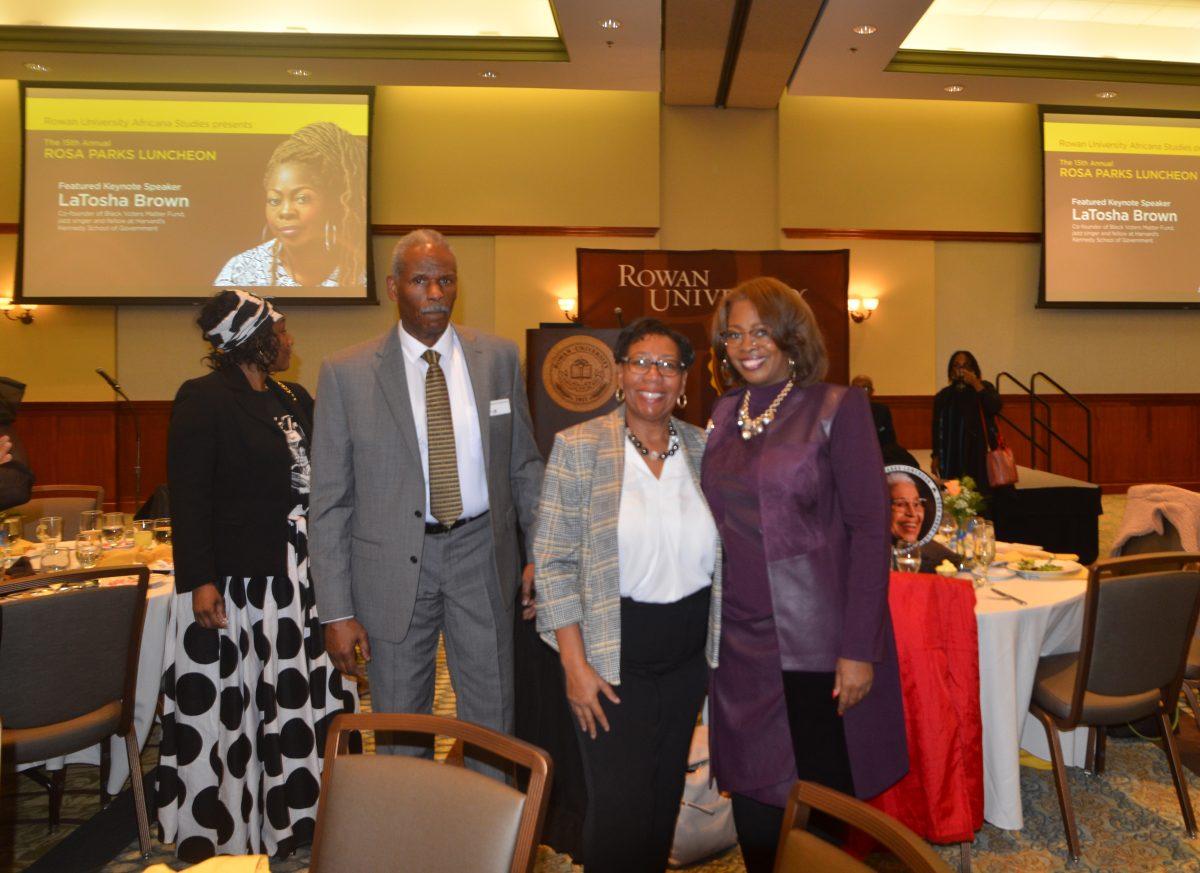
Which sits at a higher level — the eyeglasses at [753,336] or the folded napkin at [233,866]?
the eyeglasses at [753,336]

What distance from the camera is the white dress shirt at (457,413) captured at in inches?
93.2

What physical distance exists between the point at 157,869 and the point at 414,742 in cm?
119

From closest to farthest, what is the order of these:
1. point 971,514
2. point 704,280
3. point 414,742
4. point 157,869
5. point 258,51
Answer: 1. point 157,869
2. point 414,742
3. point 971,514
4. point 704,280
5. point 258,51

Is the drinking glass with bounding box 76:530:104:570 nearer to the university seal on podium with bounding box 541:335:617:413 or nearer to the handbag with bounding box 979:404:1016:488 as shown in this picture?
the university seal on podium with bounding box 541:335:617:413

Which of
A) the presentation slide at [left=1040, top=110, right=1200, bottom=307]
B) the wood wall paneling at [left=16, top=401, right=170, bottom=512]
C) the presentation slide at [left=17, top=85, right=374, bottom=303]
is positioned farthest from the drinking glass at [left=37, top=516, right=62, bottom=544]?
the presentation slide at [left=1040, top=110, right=1200, bottom=307]

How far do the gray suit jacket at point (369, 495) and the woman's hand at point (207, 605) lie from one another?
526 mm

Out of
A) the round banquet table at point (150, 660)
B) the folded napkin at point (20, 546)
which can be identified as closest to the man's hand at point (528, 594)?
the round banquet table at point (150, 660)

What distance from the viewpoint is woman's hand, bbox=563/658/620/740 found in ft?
6.28

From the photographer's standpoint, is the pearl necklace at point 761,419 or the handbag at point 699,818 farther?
the handbag at point 699,818

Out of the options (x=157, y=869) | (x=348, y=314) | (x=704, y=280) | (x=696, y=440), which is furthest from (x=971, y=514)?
(x=348, y=314)

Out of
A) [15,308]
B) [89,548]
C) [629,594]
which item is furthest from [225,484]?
[15,308]

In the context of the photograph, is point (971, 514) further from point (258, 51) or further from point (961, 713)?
point (258, 51)

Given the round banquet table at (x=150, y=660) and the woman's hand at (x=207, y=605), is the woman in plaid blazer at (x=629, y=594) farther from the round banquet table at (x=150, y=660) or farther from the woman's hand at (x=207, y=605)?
the round banquet table at (x=150, y=660)

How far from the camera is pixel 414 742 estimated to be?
92.4 inches
